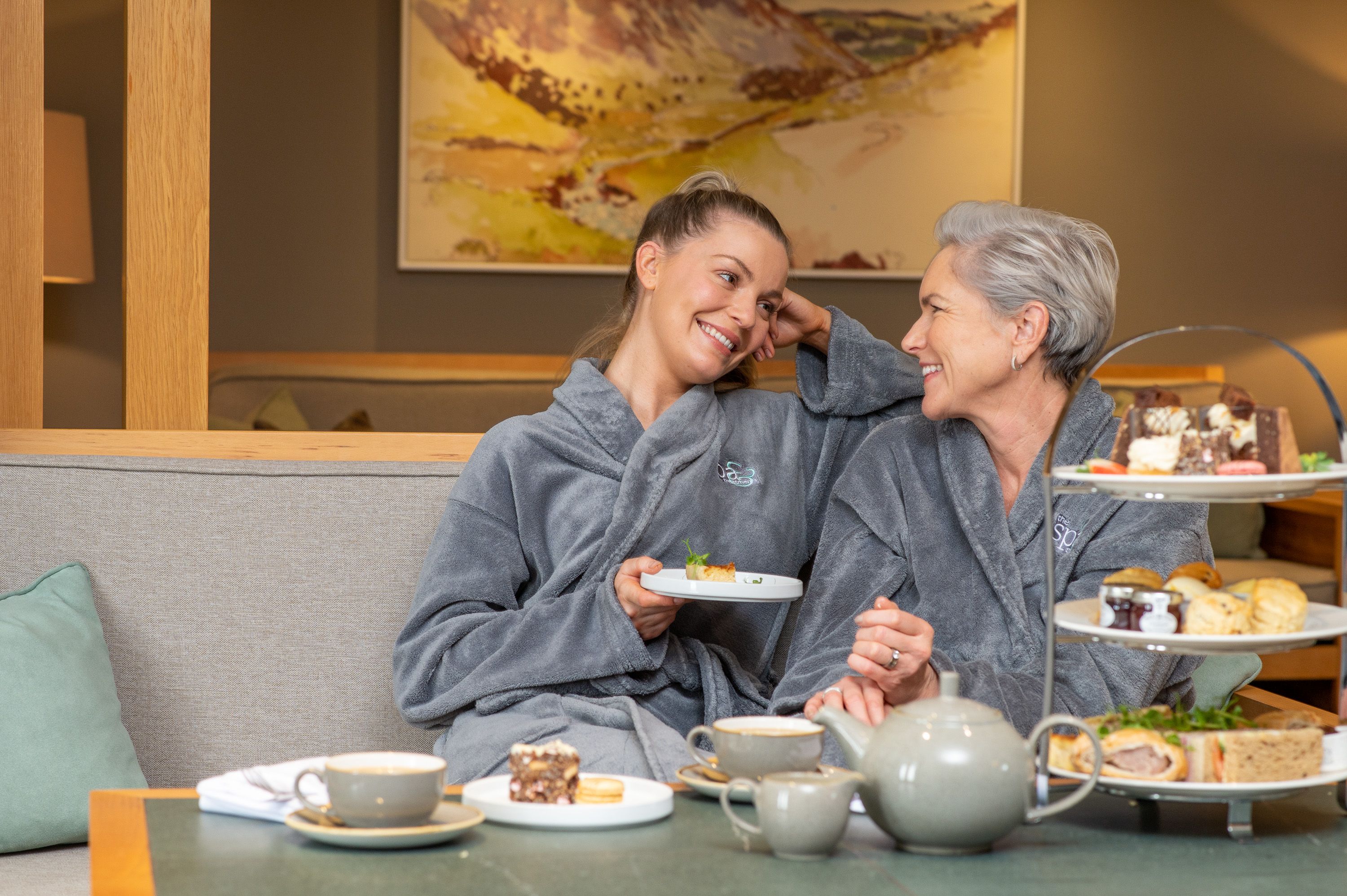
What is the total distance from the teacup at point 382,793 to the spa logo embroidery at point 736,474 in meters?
1.03

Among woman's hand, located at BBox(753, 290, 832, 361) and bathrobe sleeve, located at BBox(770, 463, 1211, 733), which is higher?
woman's hand, located at BBox(753, 290, 832, 361)

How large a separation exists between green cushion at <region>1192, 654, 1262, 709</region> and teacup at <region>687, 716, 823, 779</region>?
41.7 inches

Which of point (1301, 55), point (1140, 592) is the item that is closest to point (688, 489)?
point (1140, 592)

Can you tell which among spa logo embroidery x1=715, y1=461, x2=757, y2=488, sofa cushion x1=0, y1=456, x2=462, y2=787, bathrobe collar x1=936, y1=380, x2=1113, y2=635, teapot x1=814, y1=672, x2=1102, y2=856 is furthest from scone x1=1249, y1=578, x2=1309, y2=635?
sofa cushion x1=0, y1=456, x2=462, y2=787

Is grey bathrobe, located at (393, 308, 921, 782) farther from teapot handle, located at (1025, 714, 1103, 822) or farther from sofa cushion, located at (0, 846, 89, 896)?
teapot handle, located at (1025, 714, 1103, 822)

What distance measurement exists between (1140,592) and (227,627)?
52.6 inches

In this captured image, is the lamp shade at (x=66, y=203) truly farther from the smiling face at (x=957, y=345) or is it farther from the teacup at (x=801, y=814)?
the teacup at (x=801, y=814)

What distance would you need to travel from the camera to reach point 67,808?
1.66 meters

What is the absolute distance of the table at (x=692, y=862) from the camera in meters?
0.93

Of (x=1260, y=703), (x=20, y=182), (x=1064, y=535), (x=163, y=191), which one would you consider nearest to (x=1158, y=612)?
(x=1064, y=535)

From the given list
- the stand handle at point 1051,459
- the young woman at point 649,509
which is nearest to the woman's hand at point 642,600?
the young woman at point 649,509

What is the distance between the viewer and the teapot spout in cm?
107

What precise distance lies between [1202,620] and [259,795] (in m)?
0.80

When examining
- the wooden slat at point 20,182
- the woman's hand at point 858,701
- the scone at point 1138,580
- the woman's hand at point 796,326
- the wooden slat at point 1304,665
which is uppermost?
the wooden slat at point 20,182
